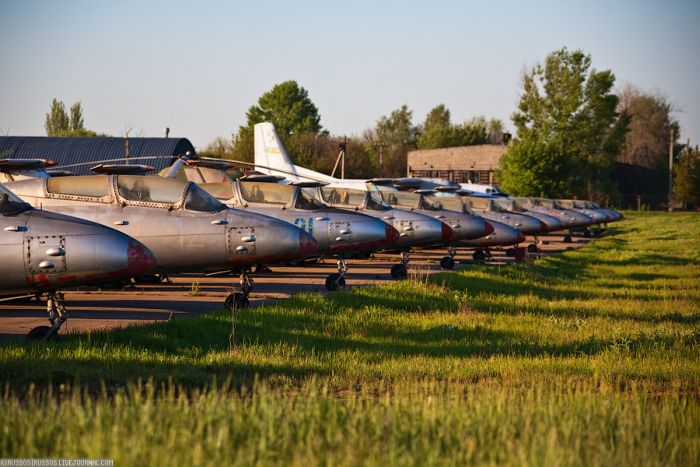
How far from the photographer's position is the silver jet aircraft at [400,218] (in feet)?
88.0

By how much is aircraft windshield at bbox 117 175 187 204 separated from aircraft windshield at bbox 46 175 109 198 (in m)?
0.30

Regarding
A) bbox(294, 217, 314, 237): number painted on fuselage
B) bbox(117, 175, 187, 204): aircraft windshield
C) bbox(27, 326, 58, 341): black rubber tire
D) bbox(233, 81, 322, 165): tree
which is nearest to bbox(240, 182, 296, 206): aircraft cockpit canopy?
bbox(294, 217, 314, 237): number painted on fuselage

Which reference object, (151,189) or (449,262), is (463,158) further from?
(151,189)

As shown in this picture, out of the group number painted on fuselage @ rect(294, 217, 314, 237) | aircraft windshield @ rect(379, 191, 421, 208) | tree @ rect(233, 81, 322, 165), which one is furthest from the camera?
tree @ rect(233, 81, 322, 165)

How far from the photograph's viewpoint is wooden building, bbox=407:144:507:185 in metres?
108

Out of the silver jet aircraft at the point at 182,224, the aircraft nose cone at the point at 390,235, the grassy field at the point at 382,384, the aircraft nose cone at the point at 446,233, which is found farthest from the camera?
the aircraft nose cone at the point at 446,233

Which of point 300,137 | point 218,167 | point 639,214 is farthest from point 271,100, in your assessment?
point 218,167

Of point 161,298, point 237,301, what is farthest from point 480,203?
point 237,301

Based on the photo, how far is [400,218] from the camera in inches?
1070

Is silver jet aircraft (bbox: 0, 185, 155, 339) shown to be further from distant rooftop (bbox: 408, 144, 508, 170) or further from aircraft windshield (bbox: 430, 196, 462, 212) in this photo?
distant rooftop (bbox: 408, 144, 508, 170)

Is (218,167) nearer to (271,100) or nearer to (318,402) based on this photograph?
(318,402)

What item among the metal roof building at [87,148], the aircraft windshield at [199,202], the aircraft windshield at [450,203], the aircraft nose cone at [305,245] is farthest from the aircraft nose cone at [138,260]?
the metal roof building at [87,148]

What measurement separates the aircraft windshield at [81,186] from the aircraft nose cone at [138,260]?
456cm

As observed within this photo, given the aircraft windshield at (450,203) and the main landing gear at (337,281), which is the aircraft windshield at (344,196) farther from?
the aircraft windshield at (450,203)
